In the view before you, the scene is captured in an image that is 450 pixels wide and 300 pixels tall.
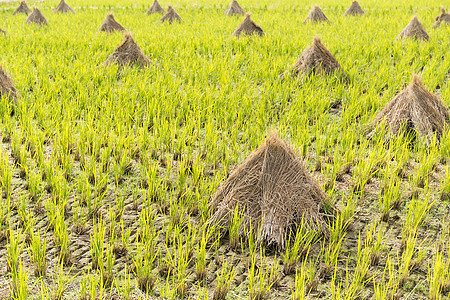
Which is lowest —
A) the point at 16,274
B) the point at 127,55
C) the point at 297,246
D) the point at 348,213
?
the point at 16,274

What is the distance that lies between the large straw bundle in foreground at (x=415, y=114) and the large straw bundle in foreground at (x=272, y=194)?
1.39 meters

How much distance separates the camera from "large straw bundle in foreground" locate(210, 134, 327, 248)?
251 centimetres

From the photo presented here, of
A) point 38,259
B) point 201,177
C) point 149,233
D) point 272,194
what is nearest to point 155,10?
point 201,177

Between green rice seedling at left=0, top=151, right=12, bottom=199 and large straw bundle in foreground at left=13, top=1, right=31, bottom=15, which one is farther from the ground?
large straw bundle in foreground at left=13, top=1, right=31, bottom=15

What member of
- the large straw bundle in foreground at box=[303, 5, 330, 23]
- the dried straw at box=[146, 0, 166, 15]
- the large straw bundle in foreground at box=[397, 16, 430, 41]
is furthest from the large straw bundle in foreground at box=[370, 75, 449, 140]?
the dried straw at box=[146, 0, 166, 15]

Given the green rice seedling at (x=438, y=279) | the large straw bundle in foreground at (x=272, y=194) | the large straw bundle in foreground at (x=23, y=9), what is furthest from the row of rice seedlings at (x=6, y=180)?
the large straw bundle in foreground at (x=23, y=9)

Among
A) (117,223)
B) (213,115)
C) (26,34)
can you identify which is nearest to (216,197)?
(117,223)

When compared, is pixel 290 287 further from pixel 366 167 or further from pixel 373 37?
pixel 373 37

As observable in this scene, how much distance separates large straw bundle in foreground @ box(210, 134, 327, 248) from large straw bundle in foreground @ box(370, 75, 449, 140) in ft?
4.57

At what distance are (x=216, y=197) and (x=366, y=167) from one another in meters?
1.02

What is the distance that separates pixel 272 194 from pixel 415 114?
71.4 inches

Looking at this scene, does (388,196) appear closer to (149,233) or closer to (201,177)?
(201,177)

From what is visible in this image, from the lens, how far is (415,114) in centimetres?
380

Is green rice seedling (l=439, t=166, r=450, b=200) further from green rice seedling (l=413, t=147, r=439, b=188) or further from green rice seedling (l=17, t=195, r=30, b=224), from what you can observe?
green rice seedling (l=17, t=195, r=30, b=224)
